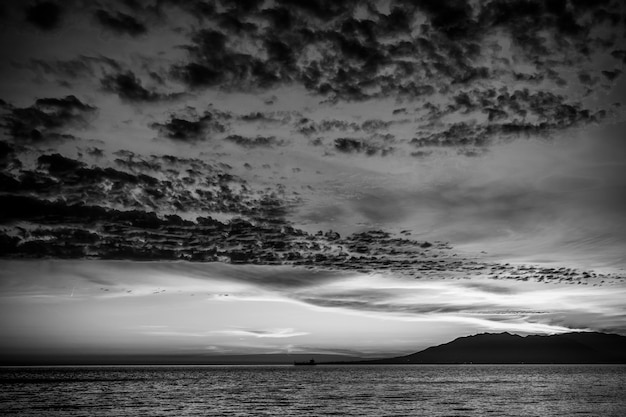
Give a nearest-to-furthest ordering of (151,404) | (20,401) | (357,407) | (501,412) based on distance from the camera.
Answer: (501,412) < (357,407) < (151,404) < (20,401)

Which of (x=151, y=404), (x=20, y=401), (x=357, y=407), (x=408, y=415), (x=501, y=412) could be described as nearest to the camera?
(x=408, y=415)

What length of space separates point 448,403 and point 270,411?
2821cm

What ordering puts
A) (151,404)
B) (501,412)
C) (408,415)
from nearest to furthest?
1. (408,415)
2. (501,412)
3. (151,404)

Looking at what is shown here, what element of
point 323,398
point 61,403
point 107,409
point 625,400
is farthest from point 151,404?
point 625,400

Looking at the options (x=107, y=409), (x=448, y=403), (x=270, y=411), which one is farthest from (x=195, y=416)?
(x=448, y=403)

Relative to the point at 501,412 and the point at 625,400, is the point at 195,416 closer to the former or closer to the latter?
the point at 501,412

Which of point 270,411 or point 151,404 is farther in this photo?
point 151,404

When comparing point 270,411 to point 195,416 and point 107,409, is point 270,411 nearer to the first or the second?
point 195,416

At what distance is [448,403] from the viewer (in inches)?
3127

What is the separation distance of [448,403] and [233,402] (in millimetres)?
33127

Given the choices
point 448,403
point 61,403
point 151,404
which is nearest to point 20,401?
point 61,403

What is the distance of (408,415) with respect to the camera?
208 ft

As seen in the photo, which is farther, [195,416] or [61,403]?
[61,403]

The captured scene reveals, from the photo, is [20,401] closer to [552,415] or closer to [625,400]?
[552,415]
